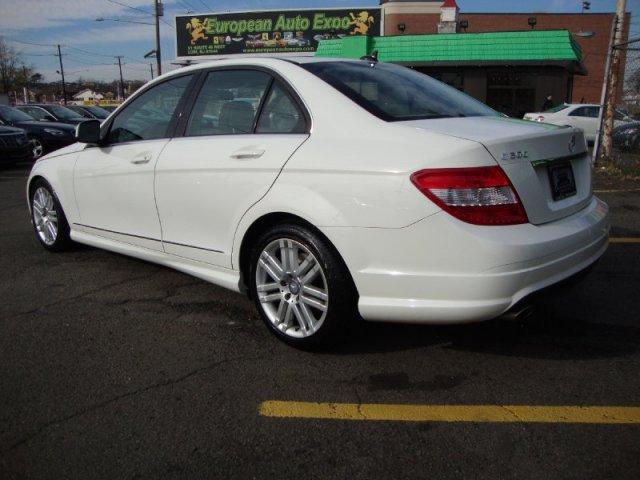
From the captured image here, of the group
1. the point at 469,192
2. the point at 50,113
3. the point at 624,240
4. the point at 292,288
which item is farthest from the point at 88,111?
the point at 469,192

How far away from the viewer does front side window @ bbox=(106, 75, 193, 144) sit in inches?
163

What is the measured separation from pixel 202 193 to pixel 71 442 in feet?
5.41

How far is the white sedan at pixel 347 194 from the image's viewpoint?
2715 mm

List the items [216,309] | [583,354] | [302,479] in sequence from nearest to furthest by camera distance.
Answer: [302,479] → [583,354] → [216,309]

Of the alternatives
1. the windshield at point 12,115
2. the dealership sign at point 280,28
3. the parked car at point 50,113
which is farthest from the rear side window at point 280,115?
the dealership sign at point 280,28

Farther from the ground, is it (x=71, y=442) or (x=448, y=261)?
(x=448, y=261)

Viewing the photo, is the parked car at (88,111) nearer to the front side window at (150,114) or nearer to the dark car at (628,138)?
the dark car at (628,138)

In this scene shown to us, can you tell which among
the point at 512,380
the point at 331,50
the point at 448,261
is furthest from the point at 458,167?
the point at 331,50

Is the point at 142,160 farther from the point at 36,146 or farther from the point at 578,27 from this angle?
the point at 578,27

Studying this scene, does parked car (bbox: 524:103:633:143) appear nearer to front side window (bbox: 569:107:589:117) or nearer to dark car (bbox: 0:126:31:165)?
front side window (bbox: 569:107:589:117)

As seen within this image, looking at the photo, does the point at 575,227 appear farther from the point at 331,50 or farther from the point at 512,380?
the point at 331,50

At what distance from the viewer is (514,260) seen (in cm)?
268

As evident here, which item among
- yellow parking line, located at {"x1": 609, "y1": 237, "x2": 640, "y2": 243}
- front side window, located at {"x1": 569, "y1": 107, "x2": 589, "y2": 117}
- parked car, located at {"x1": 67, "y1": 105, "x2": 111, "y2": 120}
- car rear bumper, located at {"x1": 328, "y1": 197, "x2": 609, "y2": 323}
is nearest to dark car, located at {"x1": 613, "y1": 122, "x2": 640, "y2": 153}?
front side window, located at {"x1": 569, "y1": 107, "x2": 589, "y2": 117}

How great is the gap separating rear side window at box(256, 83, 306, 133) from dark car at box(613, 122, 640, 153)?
1191 cm
